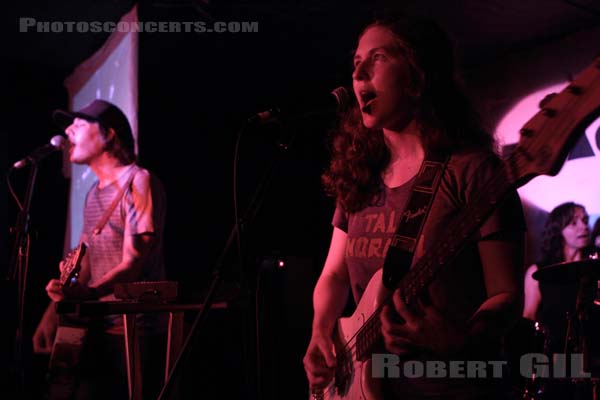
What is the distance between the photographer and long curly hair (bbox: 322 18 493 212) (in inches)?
75.0

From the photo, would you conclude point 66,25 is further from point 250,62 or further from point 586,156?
point 586,156

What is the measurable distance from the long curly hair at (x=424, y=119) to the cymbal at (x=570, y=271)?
2.26 meters

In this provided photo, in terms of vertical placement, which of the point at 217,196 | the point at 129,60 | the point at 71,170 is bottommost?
the point at 217,196

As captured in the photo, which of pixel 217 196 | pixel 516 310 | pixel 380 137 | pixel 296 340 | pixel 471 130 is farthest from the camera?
pixel 217 196

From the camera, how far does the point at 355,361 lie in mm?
1864

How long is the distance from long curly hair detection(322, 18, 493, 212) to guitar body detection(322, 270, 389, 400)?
1.22ft

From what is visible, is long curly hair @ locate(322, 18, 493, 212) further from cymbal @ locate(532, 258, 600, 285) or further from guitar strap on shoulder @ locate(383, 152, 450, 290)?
cymbal @ locate(532, 258, 600, 285)

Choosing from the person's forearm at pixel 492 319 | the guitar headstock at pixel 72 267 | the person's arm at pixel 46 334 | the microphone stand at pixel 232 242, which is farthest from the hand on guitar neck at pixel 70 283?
the person's forearm at pixel 492 319

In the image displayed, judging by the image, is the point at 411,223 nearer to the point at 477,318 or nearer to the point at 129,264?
the point at 477,318

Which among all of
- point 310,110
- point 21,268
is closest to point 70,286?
point 21,268

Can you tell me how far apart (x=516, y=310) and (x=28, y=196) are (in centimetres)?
328

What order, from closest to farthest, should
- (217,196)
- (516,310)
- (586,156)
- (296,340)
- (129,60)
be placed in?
(516,310) → (296,340) → (129,60) → (217,196) → (586,156)

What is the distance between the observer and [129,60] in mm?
4668

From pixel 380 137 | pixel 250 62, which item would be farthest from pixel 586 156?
pixel 380 137
